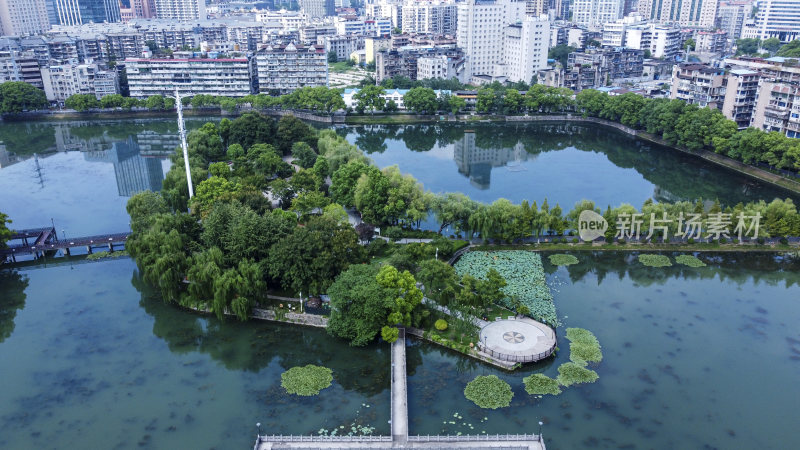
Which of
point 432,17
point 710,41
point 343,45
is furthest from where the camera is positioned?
point 432,17

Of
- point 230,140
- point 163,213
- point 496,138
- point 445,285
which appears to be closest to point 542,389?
point 445,285

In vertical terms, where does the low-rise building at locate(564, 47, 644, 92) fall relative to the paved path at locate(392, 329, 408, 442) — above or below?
above

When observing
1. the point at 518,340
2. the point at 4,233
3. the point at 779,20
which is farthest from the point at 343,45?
the point at 518,340

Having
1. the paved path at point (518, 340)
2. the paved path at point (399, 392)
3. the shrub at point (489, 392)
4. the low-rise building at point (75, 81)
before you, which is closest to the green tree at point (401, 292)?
the paved path at point (399, 392)

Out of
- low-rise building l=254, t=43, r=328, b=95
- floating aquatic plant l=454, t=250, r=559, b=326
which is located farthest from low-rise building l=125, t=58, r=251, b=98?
floating aquatic plant l=454, t=250, r=559, b=326

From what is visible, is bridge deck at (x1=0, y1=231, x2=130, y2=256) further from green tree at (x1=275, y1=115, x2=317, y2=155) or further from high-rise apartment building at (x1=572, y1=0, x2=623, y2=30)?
high-rise apartment building at (x1=572, y1=0, x2=623, y2=30)

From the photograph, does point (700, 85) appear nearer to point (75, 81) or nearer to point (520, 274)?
point (520, 274)
